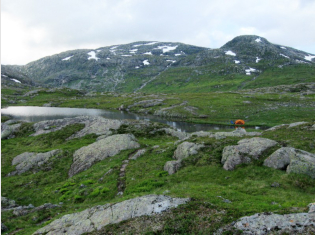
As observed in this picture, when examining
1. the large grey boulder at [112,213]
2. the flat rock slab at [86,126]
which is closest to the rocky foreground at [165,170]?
the large grey boulder at [112,213]

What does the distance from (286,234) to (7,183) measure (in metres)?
41.7

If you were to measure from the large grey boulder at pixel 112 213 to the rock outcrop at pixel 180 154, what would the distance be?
1007 centimetres

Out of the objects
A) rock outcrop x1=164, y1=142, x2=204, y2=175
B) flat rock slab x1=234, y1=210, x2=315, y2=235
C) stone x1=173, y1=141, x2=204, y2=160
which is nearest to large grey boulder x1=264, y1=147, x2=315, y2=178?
stone x1=173, y1=141, x2=204, y2=160

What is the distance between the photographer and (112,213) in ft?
53.9

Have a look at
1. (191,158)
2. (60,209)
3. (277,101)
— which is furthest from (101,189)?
(277,101)

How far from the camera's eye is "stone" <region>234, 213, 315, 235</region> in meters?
10.7

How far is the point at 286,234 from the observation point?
10.5 metres

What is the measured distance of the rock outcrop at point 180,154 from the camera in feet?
89.0

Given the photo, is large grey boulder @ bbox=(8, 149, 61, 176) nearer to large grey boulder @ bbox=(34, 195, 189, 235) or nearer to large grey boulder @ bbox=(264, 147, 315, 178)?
large grey boulder @ bbox=(34, 195, 189, 235)

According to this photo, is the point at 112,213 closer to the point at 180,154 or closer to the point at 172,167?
the point at 172,167

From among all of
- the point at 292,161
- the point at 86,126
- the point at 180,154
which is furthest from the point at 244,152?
the point at 86,126

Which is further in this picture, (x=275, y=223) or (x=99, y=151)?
(x=99, y=151)

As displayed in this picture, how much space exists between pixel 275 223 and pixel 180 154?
19987 millimetres

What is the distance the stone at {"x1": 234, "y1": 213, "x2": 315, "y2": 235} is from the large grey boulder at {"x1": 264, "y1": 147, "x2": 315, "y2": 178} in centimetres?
1079
